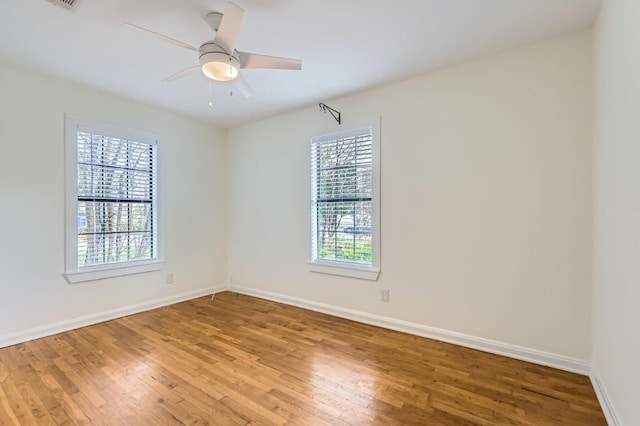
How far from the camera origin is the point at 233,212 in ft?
15.7

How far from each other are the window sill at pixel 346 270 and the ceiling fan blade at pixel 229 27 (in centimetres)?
243

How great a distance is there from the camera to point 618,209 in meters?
1.69

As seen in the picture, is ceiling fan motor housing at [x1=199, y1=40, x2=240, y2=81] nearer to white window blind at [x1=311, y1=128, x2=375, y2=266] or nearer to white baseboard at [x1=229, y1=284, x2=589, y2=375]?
white window blind at [x1=311, y1=128, x2=375, y2=266]

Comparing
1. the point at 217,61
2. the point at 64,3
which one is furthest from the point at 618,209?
the point at 64,3

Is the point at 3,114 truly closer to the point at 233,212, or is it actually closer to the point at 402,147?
the point at 233,212

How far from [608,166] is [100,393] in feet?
11.7

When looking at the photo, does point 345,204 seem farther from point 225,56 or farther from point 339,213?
point 225,56

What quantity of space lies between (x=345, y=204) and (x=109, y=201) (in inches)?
109

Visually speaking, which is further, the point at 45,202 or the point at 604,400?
the point at 45,202

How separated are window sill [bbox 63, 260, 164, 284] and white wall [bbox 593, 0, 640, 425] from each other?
442 cm

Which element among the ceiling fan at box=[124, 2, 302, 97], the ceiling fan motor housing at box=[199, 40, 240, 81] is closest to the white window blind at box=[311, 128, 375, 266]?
the ceiling fan at box=[124, 2, 302, 97]

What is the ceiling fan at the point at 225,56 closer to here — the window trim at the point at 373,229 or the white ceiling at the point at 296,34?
the white ceiling at the point at 296,34

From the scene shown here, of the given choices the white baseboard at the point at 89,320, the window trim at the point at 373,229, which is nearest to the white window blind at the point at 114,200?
the white baseboard at the point at 89,320

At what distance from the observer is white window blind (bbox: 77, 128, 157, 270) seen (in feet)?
11.0
